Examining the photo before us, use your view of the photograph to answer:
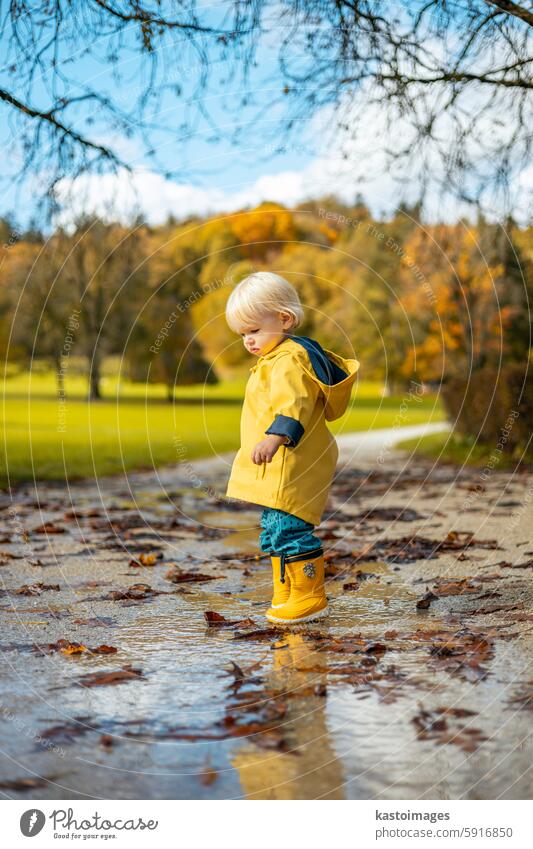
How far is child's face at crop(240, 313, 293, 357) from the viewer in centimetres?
454

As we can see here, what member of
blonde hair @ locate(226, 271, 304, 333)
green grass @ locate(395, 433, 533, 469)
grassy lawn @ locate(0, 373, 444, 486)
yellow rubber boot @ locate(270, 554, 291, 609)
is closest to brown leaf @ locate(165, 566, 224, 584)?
yellow rubber boot @ locate(270, 554, 291, 609)

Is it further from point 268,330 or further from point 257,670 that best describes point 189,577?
point 257,670

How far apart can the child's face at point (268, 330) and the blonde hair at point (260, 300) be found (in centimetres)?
3

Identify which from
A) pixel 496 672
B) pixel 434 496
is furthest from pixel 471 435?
pixel 496 672

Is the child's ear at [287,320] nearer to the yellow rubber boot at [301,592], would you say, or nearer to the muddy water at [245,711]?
the yellow rubber boot at [301,592]

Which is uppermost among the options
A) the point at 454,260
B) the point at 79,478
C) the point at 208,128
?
the point at 454,260

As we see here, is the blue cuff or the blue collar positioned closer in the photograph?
the blue cuff

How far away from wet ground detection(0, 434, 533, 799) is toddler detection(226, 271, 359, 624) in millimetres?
244

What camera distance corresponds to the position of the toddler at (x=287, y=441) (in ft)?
14.4

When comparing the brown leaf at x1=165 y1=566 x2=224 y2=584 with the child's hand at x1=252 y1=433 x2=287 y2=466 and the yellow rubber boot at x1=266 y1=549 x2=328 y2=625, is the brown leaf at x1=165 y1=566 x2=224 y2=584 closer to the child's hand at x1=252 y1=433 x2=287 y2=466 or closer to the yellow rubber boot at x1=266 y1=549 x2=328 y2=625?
the yellow rubber boot at x1=266 y1=549 x2=328 y2=625

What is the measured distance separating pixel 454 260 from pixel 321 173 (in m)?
14.0

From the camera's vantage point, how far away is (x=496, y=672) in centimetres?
369

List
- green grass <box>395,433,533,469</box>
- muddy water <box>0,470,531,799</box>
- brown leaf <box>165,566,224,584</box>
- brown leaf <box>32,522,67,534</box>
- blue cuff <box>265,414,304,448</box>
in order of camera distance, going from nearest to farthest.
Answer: muddy water <box>0,470,531,799</box> < blue cuff <box>265,414,304,448</box> < brown leaf <box>165,566,224,584</box> < brown leaf <box>32,522,67,534</box> < green grass <box>395,433,533,469</box>
